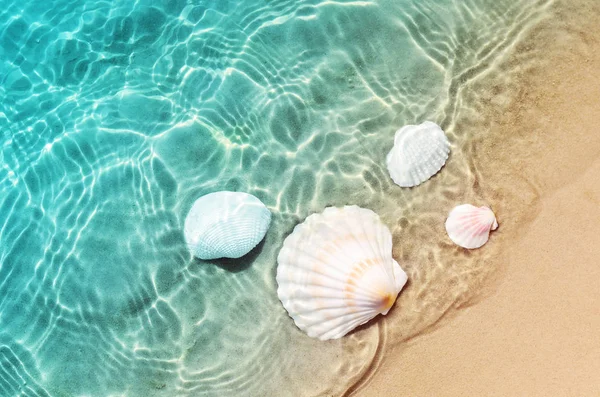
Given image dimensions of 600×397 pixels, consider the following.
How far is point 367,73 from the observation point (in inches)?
164

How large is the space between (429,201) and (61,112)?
377 centimetres

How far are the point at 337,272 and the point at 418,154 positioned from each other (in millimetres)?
1222

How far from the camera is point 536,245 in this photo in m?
3.63

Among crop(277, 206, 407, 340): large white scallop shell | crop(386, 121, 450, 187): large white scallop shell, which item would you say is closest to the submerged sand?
crop(386, 121, 450, 187): large white scallop shell

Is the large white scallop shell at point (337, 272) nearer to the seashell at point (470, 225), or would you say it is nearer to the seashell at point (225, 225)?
the seashell at point (225, 225)

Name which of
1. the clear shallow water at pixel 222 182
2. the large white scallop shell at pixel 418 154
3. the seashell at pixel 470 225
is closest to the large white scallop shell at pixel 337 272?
the clear shallow water at pixel 222 182

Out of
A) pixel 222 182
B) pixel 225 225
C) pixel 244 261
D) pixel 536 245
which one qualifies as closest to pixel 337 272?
pixel 244 261

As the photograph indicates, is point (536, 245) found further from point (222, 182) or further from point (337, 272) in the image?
point (222, 182)

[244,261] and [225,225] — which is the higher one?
[225,225]

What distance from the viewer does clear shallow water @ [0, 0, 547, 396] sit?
3.85m

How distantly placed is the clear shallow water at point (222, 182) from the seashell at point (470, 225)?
0.37 ft

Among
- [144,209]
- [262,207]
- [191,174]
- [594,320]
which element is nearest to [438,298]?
[594,320]

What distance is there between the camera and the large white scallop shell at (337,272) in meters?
3.59

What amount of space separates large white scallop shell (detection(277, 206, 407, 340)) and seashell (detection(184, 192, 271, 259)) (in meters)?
0.30
